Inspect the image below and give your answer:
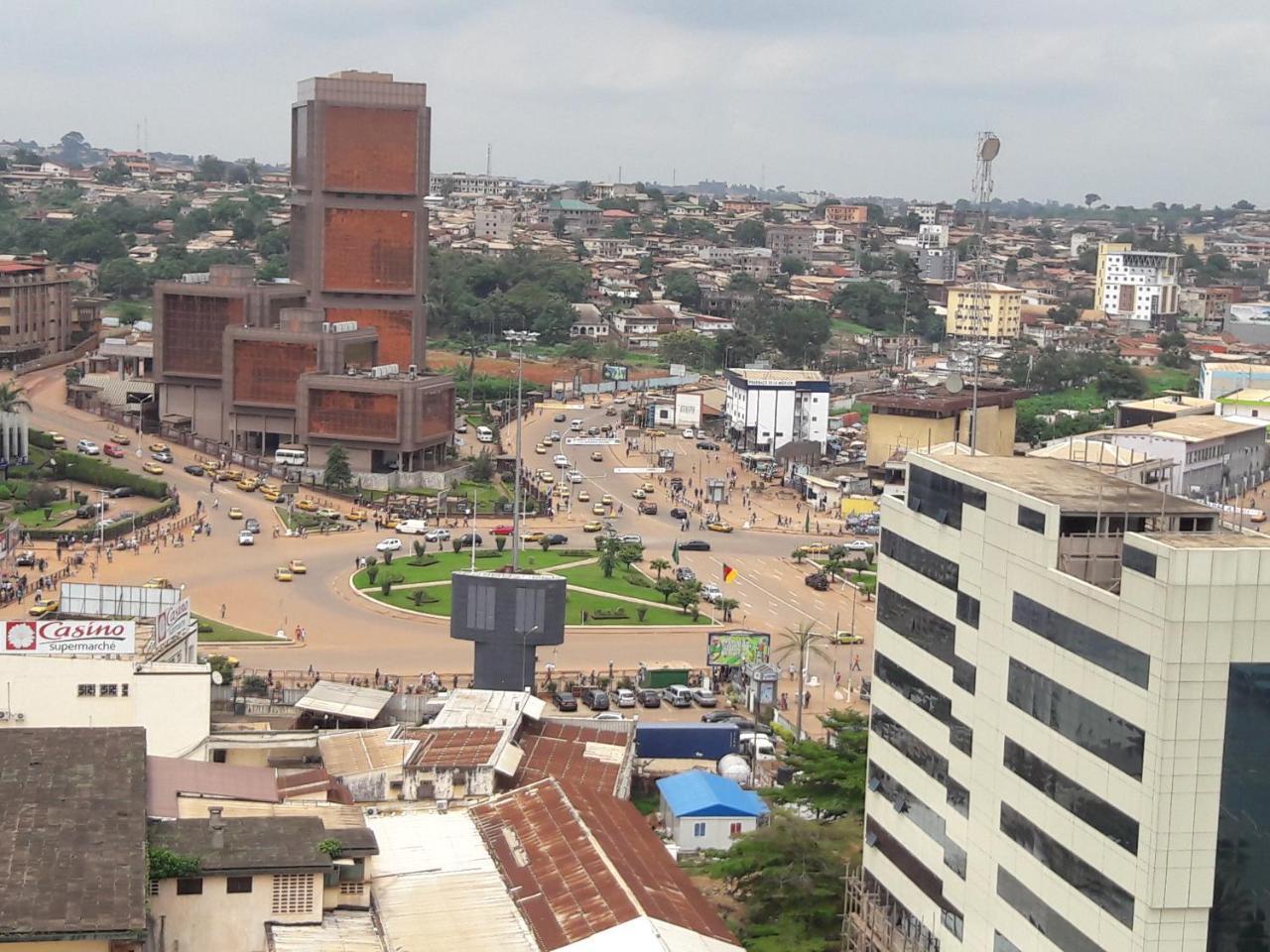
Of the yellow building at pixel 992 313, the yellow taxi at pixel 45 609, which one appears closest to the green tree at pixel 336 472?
the yellow taxi at pixel 45 609

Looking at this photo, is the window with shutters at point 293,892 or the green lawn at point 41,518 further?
the green lawn at point 41,518

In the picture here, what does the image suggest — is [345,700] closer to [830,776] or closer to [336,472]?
[830,776]

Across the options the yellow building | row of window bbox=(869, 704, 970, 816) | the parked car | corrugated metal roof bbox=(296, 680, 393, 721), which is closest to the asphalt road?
the parked car

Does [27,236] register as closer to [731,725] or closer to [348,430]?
Result: [348,430]

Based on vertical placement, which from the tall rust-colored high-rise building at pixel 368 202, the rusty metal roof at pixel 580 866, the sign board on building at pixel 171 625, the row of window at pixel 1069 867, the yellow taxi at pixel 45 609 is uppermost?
the tall rust-colored high-rise building at pixel 368 202

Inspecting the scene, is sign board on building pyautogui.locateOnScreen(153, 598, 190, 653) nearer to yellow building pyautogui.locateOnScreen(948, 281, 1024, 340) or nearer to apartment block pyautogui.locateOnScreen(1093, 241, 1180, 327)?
yellow building pyautogui.locateOnScreen(948, 281, 1024, 340)

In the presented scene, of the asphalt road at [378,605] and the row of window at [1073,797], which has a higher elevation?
the row of window at [1073,797]

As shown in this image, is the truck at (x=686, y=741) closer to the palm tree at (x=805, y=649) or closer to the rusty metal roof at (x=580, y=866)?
the palm tree at (x=805, y=649)

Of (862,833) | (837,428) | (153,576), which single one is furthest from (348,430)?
(862,833)
